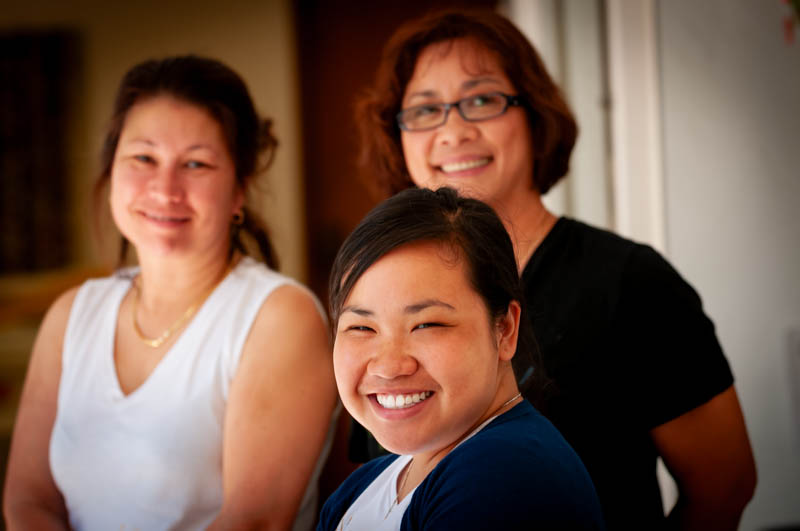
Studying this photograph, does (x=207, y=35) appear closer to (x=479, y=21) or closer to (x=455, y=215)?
(x=479, y=21)

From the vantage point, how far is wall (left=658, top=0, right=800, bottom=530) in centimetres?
169

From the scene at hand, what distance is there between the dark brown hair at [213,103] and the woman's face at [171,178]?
2 centimetres

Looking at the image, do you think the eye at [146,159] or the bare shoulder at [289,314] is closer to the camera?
the bare shoulder at [289,314]

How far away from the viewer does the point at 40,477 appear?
1564 mm

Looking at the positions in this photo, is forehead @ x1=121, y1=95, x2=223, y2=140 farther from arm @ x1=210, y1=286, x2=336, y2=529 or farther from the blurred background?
arm @ x1=210, y1=286, x2=336, y2=529

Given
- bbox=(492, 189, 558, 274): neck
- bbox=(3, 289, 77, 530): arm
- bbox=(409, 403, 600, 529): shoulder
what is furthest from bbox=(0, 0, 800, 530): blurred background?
bbox=(409, 403, 600, 529): shoulder

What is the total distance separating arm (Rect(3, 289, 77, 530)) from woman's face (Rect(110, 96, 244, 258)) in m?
0.35

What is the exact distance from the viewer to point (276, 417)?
1.33 meters

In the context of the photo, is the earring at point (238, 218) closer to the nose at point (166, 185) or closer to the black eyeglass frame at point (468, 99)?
the nose at point (166, 185)

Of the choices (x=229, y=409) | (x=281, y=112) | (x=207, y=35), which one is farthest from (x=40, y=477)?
(x=207, y=35)

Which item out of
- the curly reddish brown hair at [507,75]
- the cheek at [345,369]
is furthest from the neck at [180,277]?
the cheek at [345,369]

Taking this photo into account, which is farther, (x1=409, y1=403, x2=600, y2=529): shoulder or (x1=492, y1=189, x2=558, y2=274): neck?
(x1=492, y1=189, x2=558, y2=274): neck

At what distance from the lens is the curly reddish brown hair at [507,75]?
4.62 ft

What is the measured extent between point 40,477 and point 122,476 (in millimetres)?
302
